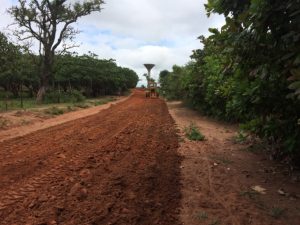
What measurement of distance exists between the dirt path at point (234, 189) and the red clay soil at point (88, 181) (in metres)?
0.29

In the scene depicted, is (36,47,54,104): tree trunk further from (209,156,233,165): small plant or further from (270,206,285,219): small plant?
(270,206,285,219): small plant

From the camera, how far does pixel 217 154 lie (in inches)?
402

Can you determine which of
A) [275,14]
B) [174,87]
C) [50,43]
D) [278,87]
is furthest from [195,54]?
[275,14]

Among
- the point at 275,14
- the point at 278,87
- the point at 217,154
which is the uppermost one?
the point at 275,14

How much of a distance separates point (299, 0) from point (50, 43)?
100 feet

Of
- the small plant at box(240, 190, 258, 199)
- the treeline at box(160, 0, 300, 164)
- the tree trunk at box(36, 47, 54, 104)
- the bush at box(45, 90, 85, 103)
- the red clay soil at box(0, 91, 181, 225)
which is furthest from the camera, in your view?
the bush at box(45, 90, 85, 103)

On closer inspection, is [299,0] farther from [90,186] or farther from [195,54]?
[195,54]

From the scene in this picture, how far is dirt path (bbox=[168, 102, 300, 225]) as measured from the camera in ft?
18.5

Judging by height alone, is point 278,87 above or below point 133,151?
above

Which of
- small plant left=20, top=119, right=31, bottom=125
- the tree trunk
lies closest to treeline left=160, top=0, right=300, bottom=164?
small plant left=20, top=119, right=31, bottom=125

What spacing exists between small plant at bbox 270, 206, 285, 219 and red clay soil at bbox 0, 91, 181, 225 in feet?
4.21

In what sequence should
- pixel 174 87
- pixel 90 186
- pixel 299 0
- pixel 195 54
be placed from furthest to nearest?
1. pixel 174 87
2. pixel 195 54
3. pixel 90 186
4. pixel 299 0

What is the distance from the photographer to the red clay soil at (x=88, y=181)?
532cm

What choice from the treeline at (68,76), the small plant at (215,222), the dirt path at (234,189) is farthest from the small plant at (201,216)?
the treeline at (68,76)
